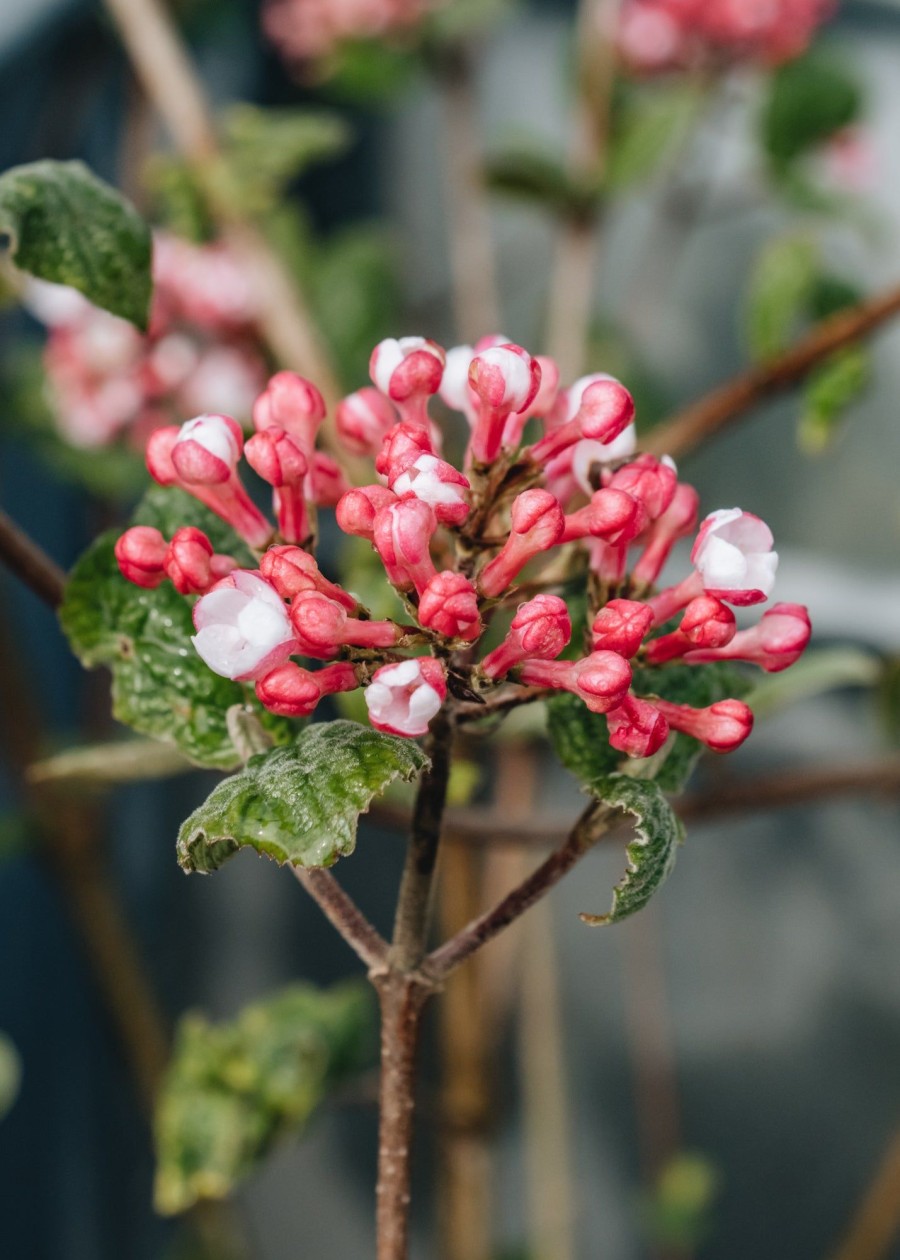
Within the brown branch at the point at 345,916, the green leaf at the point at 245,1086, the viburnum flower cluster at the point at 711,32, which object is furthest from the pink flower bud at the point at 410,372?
the viburnum flower cluster at the point at 711,32

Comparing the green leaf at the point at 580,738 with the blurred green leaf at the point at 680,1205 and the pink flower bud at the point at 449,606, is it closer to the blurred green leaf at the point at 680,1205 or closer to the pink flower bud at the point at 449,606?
the pink flower bud at the point at 449,606

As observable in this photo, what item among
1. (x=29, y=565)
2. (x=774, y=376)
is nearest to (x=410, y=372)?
(x=29, y=565)

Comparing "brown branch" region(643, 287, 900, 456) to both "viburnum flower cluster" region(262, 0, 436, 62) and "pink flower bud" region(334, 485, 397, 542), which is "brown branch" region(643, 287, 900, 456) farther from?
"viburnum flower cluster" region(262, 0, 436, 62)

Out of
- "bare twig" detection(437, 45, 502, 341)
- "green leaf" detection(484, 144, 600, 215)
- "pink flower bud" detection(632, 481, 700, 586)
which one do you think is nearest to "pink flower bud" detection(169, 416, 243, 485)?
"pink flower bud" detection(632, 481, 700, 586)

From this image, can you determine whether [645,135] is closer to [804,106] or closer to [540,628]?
[804,106]

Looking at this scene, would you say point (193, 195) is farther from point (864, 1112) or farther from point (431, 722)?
point (864, 1112)

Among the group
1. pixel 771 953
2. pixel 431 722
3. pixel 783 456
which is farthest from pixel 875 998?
pixel 431 722

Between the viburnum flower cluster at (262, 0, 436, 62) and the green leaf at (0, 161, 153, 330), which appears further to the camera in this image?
the viburnum flower cluster at (262, 0, 436, 62)
